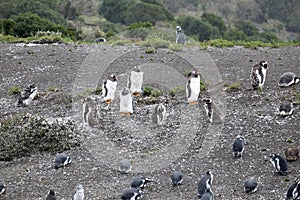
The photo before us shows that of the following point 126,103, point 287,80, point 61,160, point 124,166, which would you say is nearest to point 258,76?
point 287,80

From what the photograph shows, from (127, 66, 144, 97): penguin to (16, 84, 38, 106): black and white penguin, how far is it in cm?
261

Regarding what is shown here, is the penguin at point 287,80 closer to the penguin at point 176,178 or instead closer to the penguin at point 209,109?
the penguin at point 209,109

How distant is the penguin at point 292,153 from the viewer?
42.4 feet

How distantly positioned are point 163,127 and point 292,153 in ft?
11.5

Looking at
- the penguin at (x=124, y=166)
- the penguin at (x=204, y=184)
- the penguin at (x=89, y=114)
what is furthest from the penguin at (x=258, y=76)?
the penguin at (x=204, y=184)

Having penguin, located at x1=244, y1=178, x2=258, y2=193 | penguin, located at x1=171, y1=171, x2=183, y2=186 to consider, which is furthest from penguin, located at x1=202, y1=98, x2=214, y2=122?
penguin, located at x1=244, y1=178, x2=258, y2=193

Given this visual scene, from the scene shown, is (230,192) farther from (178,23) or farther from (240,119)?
(178,23)

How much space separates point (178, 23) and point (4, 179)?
3355 centimetres

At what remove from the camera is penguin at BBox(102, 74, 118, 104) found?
16.8 m

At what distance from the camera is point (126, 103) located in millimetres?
15906

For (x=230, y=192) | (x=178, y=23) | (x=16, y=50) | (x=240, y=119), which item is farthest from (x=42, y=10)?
(x=230, y=192)

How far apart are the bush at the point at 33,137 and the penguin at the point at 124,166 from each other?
1.82 m

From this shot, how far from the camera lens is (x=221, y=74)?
19.2 meters

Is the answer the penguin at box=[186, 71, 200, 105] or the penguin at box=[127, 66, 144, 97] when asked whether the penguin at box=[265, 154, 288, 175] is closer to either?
the penguin at box=[186, 71, 200, 105]
